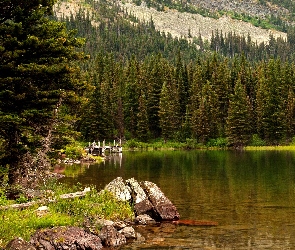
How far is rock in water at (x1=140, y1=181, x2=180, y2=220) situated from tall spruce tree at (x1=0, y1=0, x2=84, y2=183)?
645 cm

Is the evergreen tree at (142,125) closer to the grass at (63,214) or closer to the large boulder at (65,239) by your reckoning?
the grass at (63,214)

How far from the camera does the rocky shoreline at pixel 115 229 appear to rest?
1869 cm

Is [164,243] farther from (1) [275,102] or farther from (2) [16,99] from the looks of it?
(1) [275,102]

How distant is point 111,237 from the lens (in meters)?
20.8

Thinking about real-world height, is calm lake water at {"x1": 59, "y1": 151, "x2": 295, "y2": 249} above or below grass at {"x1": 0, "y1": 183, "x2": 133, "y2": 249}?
below

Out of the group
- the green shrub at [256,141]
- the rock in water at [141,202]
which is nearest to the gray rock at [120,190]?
the rock in water at [141,202]

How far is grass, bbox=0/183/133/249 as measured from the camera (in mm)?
18922

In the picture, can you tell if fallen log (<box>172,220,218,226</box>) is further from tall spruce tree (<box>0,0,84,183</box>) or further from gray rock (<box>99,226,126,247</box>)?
tall spruce tree (<box>0,0,84,183</box>)

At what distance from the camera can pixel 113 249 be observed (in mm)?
19906

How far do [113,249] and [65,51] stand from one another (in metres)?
13.3

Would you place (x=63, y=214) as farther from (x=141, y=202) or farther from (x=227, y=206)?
(x=227, y=206)

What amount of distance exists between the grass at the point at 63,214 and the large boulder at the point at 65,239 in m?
0.51


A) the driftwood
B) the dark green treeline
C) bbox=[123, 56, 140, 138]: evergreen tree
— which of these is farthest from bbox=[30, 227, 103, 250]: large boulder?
bbox=[123, 56, 140, 138]: evergreen tree

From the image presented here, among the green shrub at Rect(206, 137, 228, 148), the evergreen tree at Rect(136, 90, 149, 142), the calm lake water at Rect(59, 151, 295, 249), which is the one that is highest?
the evergreen tree at Rect(136, 90, 149, 142)
